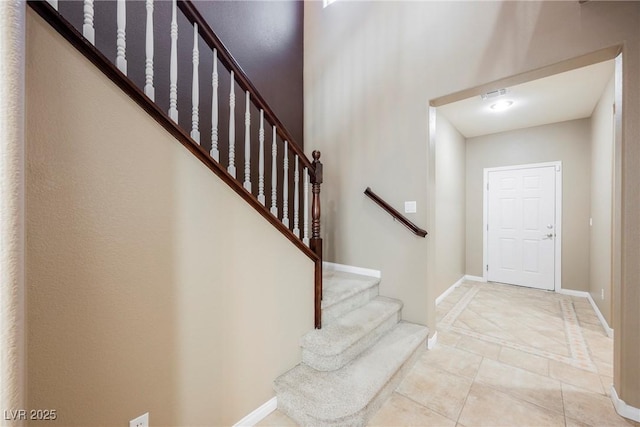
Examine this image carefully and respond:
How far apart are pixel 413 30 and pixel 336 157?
4.79 feet

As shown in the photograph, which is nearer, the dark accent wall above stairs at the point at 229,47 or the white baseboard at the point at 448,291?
the dark accent wall above stairs at the point at 229,47

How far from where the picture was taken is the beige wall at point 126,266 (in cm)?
91

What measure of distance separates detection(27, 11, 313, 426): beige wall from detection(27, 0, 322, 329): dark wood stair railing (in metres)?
0.04

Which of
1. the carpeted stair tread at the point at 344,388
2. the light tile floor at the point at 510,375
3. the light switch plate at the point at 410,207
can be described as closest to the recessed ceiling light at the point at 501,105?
the light switch plate at the point at 410,207

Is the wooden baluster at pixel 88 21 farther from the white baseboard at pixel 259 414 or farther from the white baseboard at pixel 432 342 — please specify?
the white baseboard at pixel 432 342

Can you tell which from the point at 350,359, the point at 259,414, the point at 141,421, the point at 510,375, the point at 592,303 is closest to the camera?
the point at 141,421

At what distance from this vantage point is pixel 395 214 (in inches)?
101

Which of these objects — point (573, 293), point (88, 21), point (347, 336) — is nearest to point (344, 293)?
point (347, 336)

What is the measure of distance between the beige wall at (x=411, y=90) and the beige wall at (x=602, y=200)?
1.59 m

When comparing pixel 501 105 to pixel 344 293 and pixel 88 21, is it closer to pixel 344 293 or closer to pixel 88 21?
pixel 344 293

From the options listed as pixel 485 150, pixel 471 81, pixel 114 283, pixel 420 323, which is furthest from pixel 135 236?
pixel 485 150

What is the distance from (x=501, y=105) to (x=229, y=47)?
347cm

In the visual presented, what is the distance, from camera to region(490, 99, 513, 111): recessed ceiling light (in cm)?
341

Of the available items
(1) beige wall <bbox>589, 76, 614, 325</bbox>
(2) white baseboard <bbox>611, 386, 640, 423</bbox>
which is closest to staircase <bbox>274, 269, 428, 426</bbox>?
(2) white baseboard <bbox>611, 386, 640, 423</bbox>
